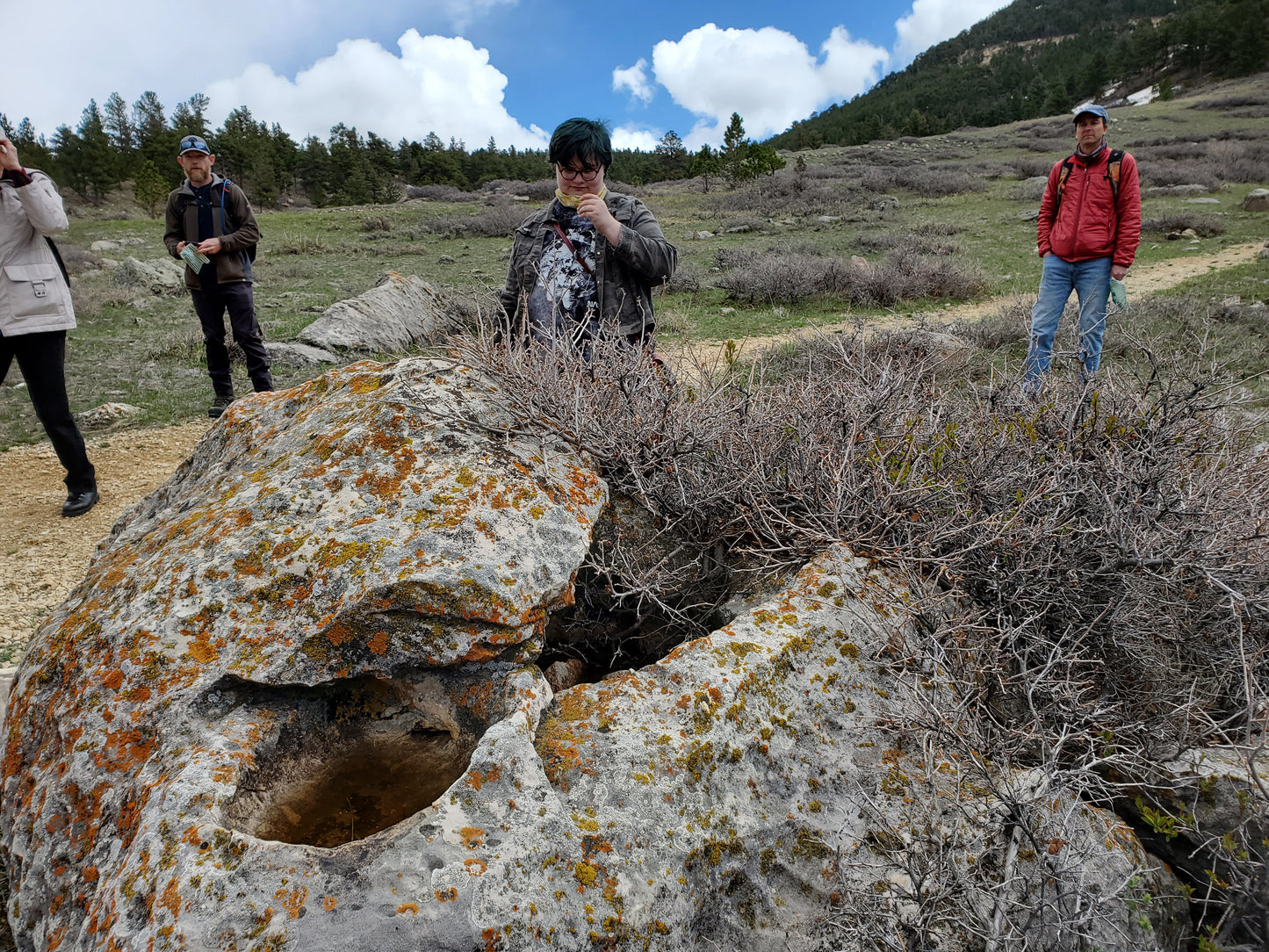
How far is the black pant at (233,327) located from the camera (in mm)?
6227

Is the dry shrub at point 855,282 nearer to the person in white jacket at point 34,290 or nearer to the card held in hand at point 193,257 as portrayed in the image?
the card held in hand at point 193,257

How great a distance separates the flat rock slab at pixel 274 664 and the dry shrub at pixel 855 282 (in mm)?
10244

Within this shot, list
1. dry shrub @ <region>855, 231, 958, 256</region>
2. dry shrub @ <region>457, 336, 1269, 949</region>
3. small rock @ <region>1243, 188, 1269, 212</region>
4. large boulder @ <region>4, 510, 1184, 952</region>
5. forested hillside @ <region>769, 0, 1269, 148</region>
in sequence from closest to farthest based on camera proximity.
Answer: large boulder @ <region>4, 510, 1184, 952</region> → dry shrub @ <region>457, 336, 1269, 949</region> → dry shrub @ <region>855, 231, 958, 256</region> → small rock @ <region>1243, 188, 1269, 212</region> → forested hillside @ <region>769, 0, 1269, 148</region>

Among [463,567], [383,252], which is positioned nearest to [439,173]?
[383,252]

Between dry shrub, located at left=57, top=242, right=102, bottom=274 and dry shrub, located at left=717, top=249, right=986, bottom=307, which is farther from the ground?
dry shrub, located at left=57, top=242, right=102, bottom=274

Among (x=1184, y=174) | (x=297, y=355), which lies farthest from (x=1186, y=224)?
(x=297, y=355)

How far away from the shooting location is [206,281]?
6172mm

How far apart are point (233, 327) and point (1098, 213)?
7.29 metres

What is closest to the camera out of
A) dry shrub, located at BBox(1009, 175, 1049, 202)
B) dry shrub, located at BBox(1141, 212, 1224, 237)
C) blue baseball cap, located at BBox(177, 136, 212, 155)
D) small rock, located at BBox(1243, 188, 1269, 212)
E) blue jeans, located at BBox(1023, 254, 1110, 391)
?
blue jeans, located at BBox(1023, 254, 1110, 391)

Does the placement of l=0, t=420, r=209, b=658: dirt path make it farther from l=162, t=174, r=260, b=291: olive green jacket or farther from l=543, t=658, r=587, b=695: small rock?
l=543, t=658, r=587, b=695: small rock

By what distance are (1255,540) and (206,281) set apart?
23.8 ft

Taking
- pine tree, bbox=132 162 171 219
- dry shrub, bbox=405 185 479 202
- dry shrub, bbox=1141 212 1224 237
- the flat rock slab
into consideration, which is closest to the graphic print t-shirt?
the flat rock slab

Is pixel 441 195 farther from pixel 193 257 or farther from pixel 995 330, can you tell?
pixel 995 330

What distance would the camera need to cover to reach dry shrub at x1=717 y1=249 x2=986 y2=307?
37.1ft
